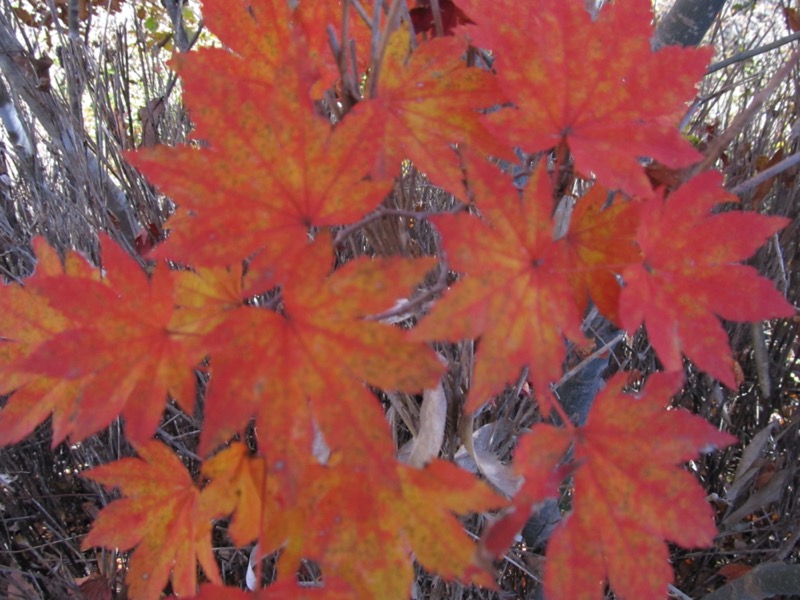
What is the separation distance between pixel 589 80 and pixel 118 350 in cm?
48

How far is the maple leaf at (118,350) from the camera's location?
48 cm

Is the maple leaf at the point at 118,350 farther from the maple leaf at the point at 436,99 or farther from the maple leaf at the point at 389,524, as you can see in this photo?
the maple leaf at the point at 436,99

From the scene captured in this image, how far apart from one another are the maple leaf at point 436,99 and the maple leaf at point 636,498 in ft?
0.84

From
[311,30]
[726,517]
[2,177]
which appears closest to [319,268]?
[311,30]

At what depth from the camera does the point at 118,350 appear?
0.50 metres

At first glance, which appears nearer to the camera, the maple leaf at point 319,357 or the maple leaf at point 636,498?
the maple leaf at point 319,357

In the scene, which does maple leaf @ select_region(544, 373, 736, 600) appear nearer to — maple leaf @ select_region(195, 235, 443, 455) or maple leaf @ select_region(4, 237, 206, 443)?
maple leaf @ select_region(195, 235, 443, 455)

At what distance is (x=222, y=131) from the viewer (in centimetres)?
49

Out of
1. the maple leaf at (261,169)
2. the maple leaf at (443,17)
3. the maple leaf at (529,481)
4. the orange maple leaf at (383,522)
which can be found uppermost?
the maple leaf at (443,17)

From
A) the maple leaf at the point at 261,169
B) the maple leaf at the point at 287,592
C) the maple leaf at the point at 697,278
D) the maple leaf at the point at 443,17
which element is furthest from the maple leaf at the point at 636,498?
the maple leaf at the point at 443,17

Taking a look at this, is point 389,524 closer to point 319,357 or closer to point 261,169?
point 319,357

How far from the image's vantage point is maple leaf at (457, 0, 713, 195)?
0.53 m

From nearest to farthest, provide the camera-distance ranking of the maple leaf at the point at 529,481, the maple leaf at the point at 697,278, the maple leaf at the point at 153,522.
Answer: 1. the maple leaf at the point at 529,481
2. the maple leaf at the point at 697,278
3. the maple leaf at the point at 153,522

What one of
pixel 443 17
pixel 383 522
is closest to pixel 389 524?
pixel 383 522
